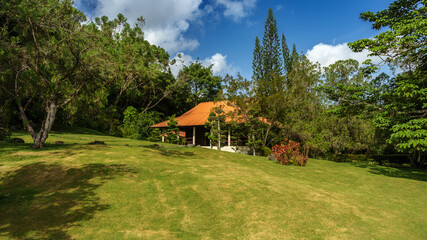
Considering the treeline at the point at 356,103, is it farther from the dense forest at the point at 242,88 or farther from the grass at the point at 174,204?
the grass at the point at 174,204

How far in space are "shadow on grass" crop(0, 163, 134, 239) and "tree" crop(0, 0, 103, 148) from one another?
14.7 ft

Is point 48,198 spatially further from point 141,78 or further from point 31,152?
point 141,78

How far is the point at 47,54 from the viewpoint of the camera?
10797 mm

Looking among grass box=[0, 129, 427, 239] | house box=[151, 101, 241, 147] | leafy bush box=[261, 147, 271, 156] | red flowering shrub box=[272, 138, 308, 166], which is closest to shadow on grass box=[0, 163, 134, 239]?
grass box=[0, 129, 427, 239]

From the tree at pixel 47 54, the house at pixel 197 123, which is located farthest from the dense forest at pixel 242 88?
the house at pixel 197 123

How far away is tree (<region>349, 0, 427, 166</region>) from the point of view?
1076 cm

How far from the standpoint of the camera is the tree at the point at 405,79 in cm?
1076

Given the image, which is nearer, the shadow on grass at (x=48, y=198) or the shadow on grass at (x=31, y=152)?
the shadow on grass at (x=48, y=198)

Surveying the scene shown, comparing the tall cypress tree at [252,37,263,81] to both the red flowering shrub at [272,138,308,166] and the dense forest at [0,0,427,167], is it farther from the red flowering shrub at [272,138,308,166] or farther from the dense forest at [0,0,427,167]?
the red flowering shrub at [272,138,308,166]

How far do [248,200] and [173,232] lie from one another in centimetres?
283

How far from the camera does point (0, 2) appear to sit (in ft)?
27.1

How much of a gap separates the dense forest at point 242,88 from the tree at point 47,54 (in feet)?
0.16

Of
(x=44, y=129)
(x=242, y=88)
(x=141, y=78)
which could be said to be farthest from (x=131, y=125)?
(x=44, y=129)

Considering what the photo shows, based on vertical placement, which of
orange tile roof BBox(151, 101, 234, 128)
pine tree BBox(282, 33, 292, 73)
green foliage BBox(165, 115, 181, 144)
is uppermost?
pine tree BBox(282, 33, 292, 73)
